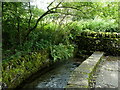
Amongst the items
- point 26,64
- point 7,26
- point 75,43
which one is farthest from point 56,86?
point 75,43

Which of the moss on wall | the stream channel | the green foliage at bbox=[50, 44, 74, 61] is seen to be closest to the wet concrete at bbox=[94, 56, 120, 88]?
the stream channel

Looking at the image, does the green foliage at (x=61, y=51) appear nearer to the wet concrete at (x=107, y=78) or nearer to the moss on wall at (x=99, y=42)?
the moss on wall at (x=99, y=42)

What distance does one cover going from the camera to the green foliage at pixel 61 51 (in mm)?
5838

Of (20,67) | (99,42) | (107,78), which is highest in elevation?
(99,42)

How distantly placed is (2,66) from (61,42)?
13.0 feet

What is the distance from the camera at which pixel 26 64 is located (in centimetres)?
430

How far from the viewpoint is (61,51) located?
20.4ft

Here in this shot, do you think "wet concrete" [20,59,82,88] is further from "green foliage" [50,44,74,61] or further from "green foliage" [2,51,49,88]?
"green foliage" [50,44,74,61]

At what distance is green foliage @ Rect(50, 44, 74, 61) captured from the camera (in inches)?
230

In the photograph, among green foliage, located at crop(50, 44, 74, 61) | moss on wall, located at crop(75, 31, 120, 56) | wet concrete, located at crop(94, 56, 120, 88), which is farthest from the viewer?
moss on wall, located at crop(75, 31, 120, 56)

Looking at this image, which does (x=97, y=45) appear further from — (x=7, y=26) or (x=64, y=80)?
(x=7, y=26)

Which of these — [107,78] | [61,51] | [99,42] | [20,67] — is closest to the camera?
[107,78]

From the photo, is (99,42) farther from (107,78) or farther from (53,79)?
(53,79)

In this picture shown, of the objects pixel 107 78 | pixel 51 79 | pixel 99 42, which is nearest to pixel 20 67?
pixel 51 79
